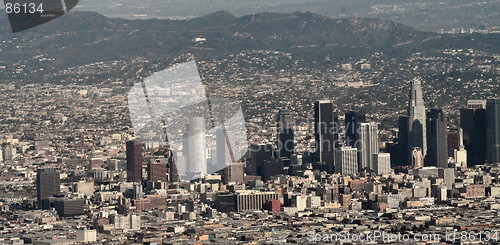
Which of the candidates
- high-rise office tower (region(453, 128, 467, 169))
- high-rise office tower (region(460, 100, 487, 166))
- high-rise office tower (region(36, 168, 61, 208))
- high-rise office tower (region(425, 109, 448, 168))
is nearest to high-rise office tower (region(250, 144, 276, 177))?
high-rise office tower (region(425, 109, 448, 168))

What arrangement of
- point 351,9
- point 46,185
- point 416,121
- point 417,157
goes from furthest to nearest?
point 351,9 < point 416,121 < point 417,157 < point 46,185

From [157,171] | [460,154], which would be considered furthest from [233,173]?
[460,154]

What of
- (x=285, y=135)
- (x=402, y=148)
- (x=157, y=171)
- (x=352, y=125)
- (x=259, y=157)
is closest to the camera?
(x=157, y=171)

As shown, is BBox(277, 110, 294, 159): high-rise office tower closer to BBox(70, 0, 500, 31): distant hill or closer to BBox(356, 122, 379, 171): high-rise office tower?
BBox(356, 122, 379, 171): high-rise office tower

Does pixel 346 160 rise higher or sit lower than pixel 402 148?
lower

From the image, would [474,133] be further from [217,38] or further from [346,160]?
[217,38]

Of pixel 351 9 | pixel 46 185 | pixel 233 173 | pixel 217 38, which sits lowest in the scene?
pixel 46 185

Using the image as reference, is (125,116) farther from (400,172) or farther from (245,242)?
(245,242)
